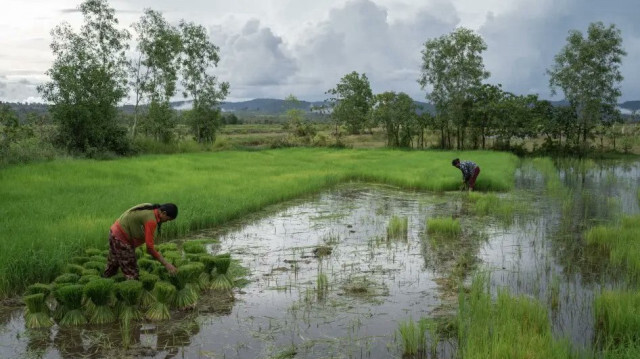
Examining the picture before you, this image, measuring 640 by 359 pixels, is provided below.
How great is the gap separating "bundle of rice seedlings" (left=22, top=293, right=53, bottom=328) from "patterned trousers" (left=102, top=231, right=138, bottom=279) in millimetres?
1005

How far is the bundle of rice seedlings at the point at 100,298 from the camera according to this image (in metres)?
6.15

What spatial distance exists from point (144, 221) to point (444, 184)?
13.4 metres

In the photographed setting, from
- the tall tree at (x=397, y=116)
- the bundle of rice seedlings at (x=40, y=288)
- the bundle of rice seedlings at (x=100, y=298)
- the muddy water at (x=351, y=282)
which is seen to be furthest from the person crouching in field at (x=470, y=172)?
the tall tree at (x=397, y=116)

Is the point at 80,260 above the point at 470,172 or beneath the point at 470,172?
beneath

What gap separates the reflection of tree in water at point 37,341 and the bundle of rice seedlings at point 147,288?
1.14m

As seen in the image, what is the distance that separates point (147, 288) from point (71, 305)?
3.01ft

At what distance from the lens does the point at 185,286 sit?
704 cm

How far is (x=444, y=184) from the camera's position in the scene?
18297 mm

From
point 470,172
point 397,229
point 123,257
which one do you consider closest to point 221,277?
point 123,257

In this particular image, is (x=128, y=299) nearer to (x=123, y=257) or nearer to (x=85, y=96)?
(x=123, y=257)

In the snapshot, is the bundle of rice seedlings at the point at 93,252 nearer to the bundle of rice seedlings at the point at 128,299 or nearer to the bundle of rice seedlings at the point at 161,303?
the bundle of rice seedlings at the point at 128,299

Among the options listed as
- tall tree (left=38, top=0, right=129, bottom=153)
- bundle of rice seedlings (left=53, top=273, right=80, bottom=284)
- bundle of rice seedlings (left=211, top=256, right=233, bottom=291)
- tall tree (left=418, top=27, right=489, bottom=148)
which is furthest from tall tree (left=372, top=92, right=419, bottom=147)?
bundle of rice seedlings (left=53, top=273, right=80, bottom=284)

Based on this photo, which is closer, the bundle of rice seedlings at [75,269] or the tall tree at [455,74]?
the bundle of rice seedlings at [75,269]

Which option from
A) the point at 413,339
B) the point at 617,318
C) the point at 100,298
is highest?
the point at 100,298
